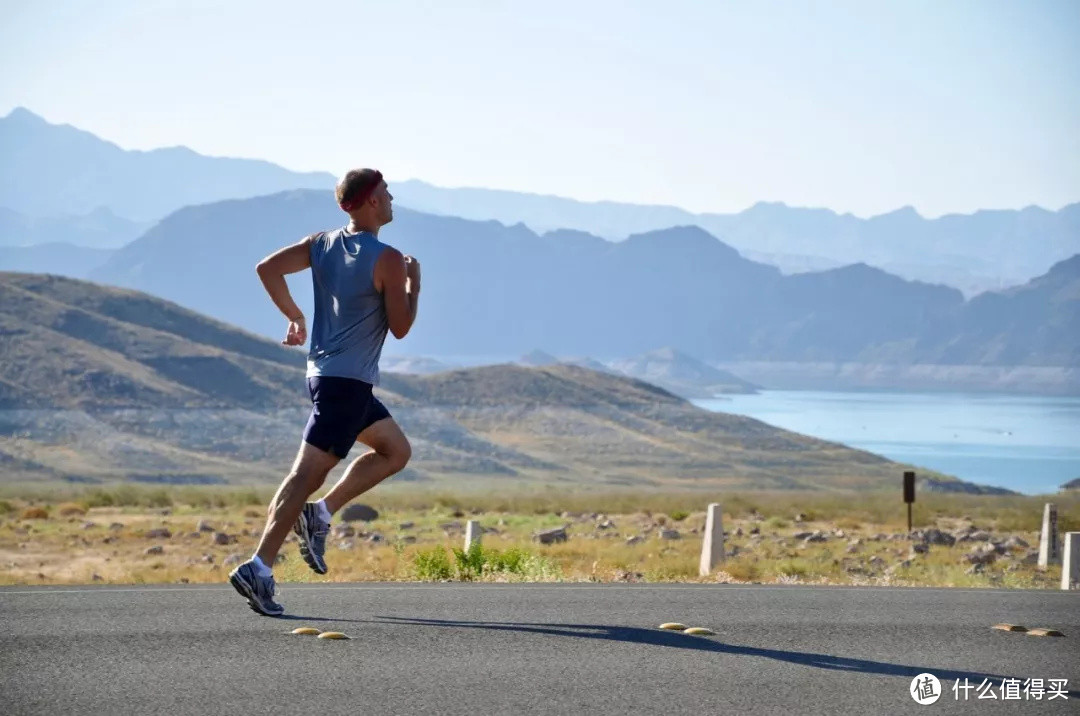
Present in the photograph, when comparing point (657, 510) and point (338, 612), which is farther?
point (657, 510)

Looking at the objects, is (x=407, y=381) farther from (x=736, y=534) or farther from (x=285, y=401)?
(x=736, y=534)

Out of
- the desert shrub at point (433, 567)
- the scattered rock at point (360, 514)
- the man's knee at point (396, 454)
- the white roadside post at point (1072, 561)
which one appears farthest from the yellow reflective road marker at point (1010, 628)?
the scattered rock at point (360, 514)

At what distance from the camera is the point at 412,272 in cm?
791

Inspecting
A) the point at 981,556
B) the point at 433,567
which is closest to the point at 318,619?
the point at 433,567

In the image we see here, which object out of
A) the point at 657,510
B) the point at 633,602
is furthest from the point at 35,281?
the point at 633,602

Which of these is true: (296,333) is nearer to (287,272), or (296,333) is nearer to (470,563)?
(287,272)

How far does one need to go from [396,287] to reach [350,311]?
268 millimetres

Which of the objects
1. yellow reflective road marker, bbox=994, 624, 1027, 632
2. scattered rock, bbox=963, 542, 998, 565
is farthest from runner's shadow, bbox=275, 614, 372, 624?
scattered rock, bbox=963, 542, 998, 565

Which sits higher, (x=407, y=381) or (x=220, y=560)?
(x=407, y=381)

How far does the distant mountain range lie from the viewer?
97688 mm

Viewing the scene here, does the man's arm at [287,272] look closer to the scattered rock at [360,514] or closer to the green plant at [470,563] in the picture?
the green plant at [470,563]

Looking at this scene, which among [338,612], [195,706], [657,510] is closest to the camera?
[195,706]

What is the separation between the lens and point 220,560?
29531 mm

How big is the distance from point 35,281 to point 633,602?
128 metres
